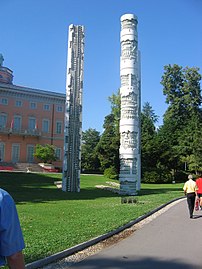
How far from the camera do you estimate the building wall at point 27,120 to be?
2304 inches

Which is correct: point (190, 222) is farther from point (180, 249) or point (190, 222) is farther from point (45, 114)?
point (45, 114)

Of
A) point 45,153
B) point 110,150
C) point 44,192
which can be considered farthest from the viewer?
point 45,153

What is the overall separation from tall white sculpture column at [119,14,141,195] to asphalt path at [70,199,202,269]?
53.5 ft

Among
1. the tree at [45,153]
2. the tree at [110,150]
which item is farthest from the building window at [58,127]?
the tree at [110,150]

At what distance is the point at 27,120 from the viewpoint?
2406 inches

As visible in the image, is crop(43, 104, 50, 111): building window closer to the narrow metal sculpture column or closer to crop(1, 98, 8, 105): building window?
crop(1, 98, 8, 105): building window

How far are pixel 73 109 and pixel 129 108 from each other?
16.5 feet

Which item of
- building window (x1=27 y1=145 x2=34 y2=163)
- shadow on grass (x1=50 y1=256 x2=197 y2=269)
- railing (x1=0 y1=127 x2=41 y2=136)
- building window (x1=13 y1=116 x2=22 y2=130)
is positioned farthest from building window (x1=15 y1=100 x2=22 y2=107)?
shadow on grass (x1=50 y1=256 x2=197 y2=269)

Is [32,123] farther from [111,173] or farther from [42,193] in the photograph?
[42,193]

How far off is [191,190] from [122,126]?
1547 centimetres

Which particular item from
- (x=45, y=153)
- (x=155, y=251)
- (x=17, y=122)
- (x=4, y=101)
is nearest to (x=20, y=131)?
(x=17, y=122)

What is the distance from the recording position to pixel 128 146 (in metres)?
28.0

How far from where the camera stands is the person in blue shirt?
213cm

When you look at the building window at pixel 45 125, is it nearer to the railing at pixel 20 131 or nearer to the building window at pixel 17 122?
the railing at pixel 20 131
